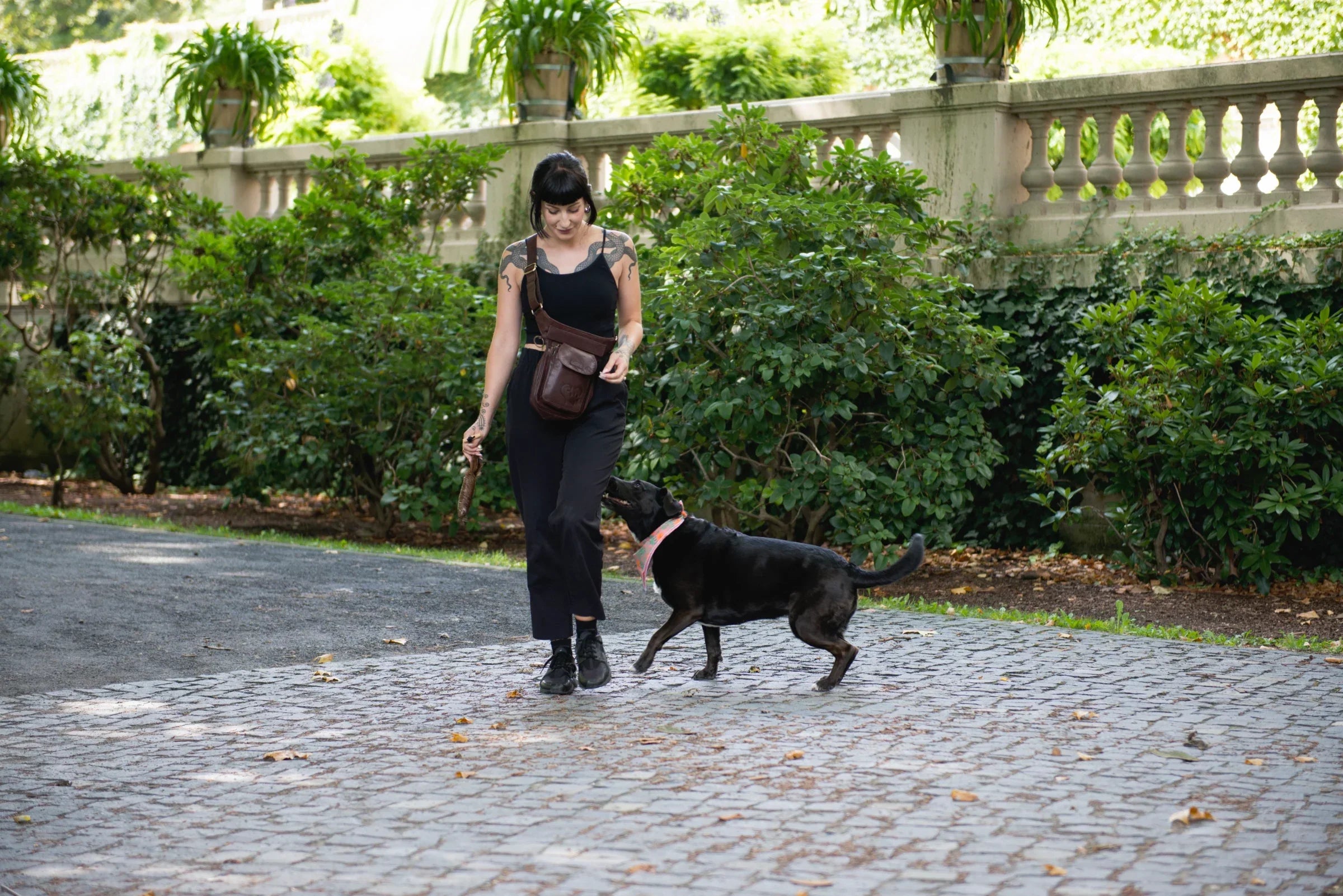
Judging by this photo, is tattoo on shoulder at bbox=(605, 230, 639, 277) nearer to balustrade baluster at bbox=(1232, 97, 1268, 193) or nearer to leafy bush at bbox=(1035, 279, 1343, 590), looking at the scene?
leafy bush at bbox=(1035, 279, 1343, 590)

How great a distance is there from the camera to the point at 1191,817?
13.9ft

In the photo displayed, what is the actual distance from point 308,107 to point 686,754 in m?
24.1

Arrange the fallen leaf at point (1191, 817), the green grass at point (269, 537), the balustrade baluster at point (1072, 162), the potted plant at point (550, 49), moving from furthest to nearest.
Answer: the potted plant at point (550, 49) < the balustrade baluster at point (1072, 162) < the green grass at point (269, 537) < the fallen leaf at point (1191, 817)

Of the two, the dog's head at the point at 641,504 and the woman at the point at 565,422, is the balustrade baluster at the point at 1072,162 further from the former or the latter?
the dog's head at the point at 641,504

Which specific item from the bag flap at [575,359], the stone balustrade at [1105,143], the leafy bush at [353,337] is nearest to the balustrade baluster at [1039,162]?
the stone balustrade at [1105,143]

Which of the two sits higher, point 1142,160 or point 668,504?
point 1142,160

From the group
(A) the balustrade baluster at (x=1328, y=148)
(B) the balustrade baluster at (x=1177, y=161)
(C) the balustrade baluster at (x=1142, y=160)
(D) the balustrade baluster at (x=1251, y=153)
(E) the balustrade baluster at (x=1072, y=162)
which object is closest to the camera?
(A) the balustrade baluster at (x=1328, y=148)

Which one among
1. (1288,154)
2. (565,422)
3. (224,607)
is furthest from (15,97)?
(565,422)

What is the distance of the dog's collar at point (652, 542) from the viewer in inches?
231

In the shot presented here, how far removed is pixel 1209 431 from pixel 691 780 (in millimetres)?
4607

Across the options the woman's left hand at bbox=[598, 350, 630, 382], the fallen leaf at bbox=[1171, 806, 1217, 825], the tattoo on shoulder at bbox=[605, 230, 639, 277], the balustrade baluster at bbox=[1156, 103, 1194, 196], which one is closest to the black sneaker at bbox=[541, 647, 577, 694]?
the woman's left hand at bbox=[598, 350, 630, 382]

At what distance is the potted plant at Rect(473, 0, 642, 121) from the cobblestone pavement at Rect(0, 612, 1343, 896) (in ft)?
23.6

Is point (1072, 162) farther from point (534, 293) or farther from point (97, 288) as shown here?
point (97, 288)

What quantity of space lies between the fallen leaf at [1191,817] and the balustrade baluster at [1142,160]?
6405 millimetres
